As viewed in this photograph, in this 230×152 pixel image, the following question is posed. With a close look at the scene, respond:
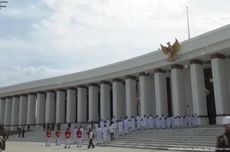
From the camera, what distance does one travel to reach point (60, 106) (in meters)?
39.8

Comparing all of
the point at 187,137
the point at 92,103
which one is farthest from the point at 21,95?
the point at 187,137

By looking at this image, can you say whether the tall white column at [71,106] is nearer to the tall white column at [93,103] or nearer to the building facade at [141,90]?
the building facade at [141,90]

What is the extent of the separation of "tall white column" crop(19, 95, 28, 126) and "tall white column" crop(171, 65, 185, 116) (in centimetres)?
2465

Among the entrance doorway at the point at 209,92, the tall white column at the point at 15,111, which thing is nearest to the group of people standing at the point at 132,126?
the entrance doorway at the point at 209,92

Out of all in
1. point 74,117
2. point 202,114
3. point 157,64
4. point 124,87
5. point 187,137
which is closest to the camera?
point 187,137

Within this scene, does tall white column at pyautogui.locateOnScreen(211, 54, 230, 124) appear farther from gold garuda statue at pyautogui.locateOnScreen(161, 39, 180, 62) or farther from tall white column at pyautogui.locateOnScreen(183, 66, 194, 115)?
tall white column at pyautogui.locateOnScreen(183, 66, 194, 115)

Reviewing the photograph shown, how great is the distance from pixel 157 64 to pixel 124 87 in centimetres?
757

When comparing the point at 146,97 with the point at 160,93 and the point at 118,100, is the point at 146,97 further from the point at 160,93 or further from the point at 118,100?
the point at 118,100

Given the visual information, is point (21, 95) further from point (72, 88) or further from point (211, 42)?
point (211, 42)

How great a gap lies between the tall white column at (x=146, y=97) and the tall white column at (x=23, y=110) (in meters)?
20.8

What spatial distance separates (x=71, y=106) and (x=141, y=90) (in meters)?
11.6

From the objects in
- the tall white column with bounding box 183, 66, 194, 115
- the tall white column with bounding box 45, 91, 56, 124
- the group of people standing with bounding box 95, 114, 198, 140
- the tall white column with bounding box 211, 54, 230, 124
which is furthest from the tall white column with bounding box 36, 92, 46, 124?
the tall white column with bounding box 211, 54, 230, 124

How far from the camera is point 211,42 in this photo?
22.0 m

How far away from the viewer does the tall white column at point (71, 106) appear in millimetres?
37906
